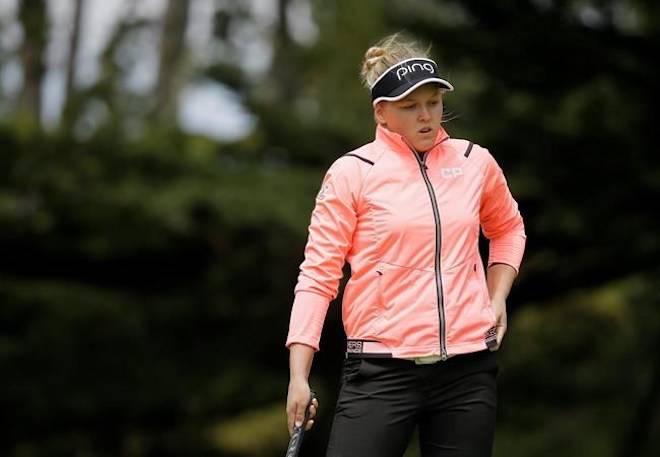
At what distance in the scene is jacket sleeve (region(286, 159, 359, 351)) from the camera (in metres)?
2.95

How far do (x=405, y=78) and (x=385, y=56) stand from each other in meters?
0.13

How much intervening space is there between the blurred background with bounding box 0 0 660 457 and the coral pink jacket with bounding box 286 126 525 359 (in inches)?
207

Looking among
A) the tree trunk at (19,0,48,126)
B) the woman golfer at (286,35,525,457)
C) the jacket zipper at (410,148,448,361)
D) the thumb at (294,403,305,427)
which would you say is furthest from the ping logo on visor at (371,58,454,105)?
the tree trunk at (19,0,48,126)

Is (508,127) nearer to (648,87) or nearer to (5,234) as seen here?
(648,87)

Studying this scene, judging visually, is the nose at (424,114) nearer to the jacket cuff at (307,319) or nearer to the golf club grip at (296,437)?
the jacket cuff at (307,319)

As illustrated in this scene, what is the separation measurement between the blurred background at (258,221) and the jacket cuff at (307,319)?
5.27 meters

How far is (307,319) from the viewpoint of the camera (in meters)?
2.94

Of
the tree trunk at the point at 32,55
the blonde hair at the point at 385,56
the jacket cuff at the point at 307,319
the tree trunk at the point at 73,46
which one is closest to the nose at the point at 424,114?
the blonde hair at the point at 385,56

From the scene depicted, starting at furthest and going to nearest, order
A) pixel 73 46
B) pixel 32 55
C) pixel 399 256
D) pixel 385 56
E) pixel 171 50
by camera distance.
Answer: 1. pixel 171 50
2. pixel 73 46
3. pixel 32 55
4. pixel 385 56
5. pixel 399 256

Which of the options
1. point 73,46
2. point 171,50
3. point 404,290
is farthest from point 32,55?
point 404,290

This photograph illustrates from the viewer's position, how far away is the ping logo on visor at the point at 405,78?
115 inches

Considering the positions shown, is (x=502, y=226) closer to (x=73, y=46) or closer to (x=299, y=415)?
(x=299, y=415)

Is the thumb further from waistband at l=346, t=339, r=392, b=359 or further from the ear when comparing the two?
the ear

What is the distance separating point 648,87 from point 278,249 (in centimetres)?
335
